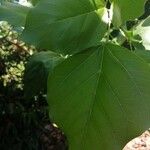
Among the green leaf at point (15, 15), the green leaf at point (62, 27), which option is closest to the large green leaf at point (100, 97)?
the green leaf at point (62, 27)

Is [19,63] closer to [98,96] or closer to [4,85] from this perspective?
[4,85]

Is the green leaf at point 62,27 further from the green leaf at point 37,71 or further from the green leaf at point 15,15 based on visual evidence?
the green leaf at point 37,71

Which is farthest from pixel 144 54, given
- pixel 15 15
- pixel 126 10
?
pixel 15 15

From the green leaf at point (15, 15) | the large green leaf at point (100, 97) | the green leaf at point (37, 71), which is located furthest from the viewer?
the green leaf at point (37, 71)

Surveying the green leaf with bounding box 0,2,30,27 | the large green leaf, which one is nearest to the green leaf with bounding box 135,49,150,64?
the large green leaf

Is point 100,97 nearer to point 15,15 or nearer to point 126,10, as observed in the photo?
point 126,10

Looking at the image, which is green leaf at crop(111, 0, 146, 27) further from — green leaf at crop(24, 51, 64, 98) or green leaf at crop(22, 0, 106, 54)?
green leaf at crop(24, 51, 64, 98)

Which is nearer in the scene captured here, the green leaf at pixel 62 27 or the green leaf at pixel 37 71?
the green leaf at pixel 62 27
